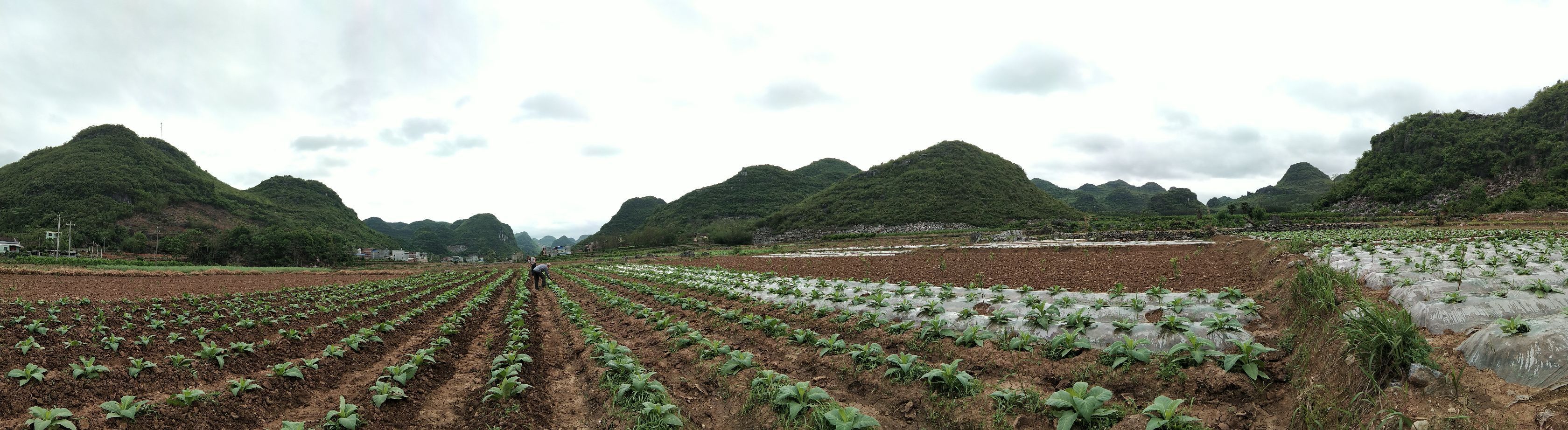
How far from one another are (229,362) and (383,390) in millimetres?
3872

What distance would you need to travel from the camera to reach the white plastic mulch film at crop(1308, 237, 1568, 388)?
10.2 ft

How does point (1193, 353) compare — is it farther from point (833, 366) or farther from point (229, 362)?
point (229, 362)

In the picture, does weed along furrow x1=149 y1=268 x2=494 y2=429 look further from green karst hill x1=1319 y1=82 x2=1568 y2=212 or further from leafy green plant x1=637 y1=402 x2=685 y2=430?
green karst hill x1=1319 y1=82 x2=1568 y2=212

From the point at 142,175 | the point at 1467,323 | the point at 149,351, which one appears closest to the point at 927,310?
the point at 1467,323

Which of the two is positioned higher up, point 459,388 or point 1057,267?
point 1057,267

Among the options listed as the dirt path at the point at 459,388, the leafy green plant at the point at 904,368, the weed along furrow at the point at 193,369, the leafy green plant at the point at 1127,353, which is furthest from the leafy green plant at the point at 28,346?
the leafy green plant at the point at 1127,353

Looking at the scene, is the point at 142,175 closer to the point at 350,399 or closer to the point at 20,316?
the point at 20,316

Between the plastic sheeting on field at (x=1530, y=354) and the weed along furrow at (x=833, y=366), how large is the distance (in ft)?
10.2

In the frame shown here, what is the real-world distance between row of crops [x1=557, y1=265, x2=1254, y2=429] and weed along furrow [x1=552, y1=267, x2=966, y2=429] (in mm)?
23

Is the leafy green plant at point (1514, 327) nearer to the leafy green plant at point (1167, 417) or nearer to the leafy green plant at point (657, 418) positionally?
the leafy green plant at point (1167, 417)

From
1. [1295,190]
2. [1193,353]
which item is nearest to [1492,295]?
[1193,353]

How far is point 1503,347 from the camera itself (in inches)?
129

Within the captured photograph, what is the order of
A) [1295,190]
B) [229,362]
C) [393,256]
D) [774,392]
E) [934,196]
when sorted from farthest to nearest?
[1295,190] < [393,256] < [934,196] < [229,362] < [774,392]

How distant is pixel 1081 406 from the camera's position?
12.7 feet
